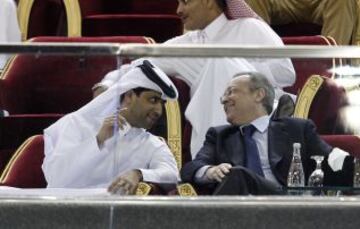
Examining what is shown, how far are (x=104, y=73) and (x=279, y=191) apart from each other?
16.3 inches

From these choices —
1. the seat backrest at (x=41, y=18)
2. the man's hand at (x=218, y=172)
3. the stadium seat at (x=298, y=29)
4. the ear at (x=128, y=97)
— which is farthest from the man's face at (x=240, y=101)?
the seat backrest at (x=41, y=18)

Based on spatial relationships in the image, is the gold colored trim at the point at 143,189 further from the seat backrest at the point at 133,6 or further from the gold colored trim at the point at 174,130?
the seat backrest at the point at 133,6

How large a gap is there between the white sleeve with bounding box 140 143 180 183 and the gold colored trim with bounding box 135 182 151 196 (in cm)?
3

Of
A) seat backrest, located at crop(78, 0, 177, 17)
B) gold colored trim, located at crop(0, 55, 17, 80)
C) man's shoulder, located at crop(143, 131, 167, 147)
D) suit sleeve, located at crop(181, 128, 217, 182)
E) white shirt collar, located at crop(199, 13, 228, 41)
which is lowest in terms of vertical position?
suit sleeve, located at crop(181, 128, 217, 182)

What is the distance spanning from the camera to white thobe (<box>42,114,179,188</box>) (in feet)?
7.82

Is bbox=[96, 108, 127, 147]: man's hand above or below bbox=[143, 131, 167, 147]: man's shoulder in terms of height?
above

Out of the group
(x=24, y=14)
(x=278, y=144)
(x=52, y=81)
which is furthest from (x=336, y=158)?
(x=24, y=14)

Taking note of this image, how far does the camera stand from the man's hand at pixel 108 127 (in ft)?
7.86

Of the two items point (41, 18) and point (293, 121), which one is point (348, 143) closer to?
point (293, 121)

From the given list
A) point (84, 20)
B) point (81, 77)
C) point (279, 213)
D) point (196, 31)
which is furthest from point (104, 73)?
point (84, 20)

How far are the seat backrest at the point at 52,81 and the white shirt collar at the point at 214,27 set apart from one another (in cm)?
73

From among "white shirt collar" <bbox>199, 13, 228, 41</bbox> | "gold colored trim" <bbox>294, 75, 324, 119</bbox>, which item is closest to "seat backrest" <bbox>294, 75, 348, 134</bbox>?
"gold colored trim" <bbox>294, 75, 324, 119</bbox>

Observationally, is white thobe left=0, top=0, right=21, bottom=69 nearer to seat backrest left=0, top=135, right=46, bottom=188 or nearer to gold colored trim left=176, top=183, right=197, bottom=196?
seat backrest left=0, top=135, right=46, bottom=188

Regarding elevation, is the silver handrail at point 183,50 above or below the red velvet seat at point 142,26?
below
